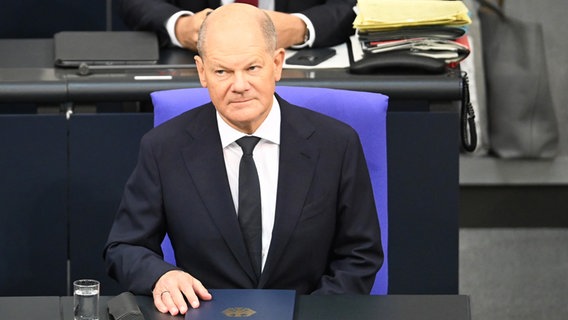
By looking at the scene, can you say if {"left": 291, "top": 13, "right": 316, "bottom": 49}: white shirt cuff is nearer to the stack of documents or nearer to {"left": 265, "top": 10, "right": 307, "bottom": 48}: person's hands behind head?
{"left": 265, "top": 10, "right": 307, "bottom": 48}: person's hands behind head

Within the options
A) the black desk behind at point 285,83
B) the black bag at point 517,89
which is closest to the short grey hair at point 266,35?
the black desk behind at point 285,83

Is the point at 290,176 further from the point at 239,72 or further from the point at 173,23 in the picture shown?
the point at 173,23

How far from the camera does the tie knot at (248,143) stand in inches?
95.9

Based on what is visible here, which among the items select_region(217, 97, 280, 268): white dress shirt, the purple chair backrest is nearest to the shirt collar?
select_region(217, 97, 280, 268): white dress shirt

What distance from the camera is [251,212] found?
2.42 meters

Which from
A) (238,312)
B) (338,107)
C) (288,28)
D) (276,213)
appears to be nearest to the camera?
(238,312)

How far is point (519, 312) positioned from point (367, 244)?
5.97 feet

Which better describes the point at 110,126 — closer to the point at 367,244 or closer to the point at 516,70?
the point at 367,244

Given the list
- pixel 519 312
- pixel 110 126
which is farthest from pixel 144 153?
pixel 519 312

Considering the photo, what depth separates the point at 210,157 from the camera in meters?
2.43

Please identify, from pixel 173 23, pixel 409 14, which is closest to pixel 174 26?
pixel 173 23

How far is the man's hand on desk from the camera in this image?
200 centimetres

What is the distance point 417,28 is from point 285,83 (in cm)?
42

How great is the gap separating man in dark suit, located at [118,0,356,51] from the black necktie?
98 centimetres
